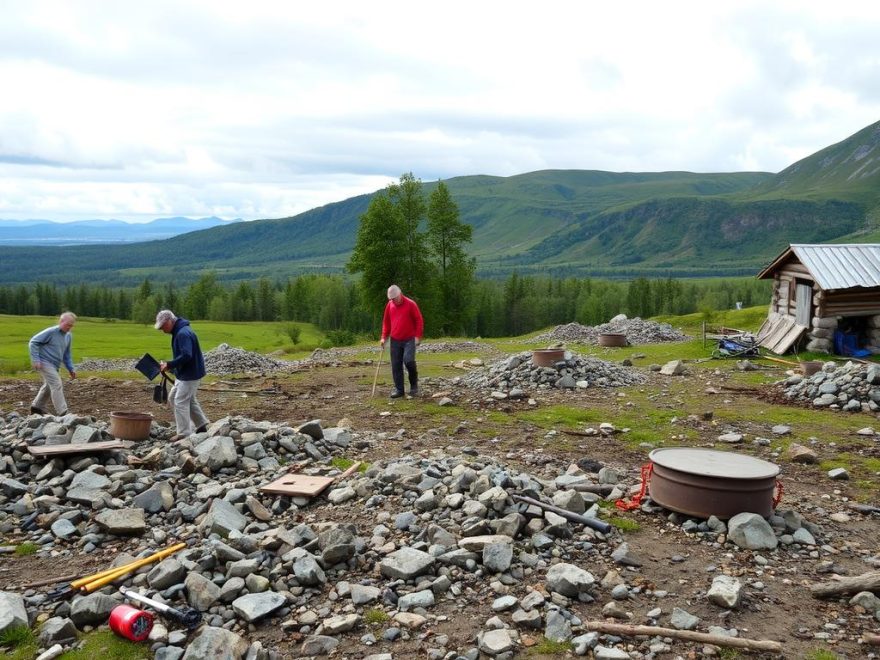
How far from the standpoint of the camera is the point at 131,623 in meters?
6.30

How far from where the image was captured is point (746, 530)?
8.09 metres

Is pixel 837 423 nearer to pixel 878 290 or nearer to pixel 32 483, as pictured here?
pixel 878 290

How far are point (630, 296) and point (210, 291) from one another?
81.0 metres

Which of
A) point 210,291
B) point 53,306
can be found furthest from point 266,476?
point 53,306

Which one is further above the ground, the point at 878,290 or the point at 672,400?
the point at 878,290

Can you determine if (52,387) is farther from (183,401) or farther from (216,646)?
(216,646)

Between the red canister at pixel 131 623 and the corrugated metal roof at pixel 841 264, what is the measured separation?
2626cm

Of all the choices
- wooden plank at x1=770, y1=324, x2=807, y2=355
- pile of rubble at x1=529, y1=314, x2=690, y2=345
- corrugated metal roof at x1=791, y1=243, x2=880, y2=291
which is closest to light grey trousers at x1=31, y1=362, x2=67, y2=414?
wooden plank at x1=770, y1=324, x2=807, y2=355

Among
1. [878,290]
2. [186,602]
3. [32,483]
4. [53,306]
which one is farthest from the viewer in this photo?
[53,306]

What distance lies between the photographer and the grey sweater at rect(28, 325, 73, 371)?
14555 millimetres

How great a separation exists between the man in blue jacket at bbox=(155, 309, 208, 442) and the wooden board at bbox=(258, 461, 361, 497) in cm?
332

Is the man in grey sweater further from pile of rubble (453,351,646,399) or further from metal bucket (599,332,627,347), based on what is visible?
metal bucket (599,332,627,347)

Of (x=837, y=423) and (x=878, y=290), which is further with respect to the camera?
(x=878, y=290)

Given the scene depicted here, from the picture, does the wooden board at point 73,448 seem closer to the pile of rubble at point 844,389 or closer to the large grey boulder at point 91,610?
the large grey boulder at point 91,610
